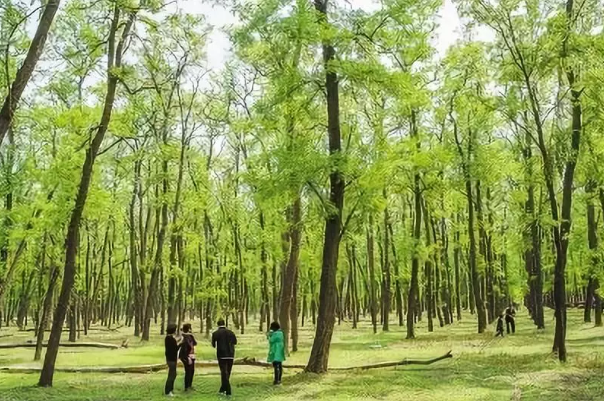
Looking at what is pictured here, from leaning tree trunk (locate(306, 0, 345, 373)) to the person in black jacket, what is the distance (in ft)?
12.7

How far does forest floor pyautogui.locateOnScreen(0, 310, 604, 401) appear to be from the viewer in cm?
1462

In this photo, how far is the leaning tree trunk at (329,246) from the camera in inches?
730

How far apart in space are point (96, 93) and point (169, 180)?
768cm

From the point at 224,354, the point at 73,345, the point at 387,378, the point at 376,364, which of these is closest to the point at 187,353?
the point at 224,354

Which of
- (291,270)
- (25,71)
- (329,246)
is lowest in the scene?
(291,270)

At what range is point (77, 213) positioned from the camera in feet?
56.0

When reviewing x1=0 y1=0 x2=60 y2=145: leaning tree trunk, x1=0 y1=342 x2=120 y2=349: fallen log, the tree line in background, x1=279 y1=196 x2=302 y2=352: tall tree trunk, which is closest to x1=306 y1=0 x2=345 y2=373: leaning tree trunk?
the tree line in background

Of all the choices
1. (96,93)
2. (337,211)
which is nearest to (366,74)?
(337,211)

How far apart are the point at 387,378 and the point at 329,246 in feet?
13.9

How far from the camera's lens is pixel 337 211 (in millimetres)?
18078

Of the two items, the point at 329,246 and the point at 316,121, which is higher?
the point at 316,121

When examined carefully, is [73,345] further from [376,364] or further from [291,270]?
[376,364]

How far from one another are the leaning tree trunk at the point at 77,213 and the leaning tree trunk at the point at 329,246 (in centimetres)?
608

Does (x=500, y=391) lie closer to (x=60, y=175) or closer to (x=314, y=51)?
(x=314, y=51)
